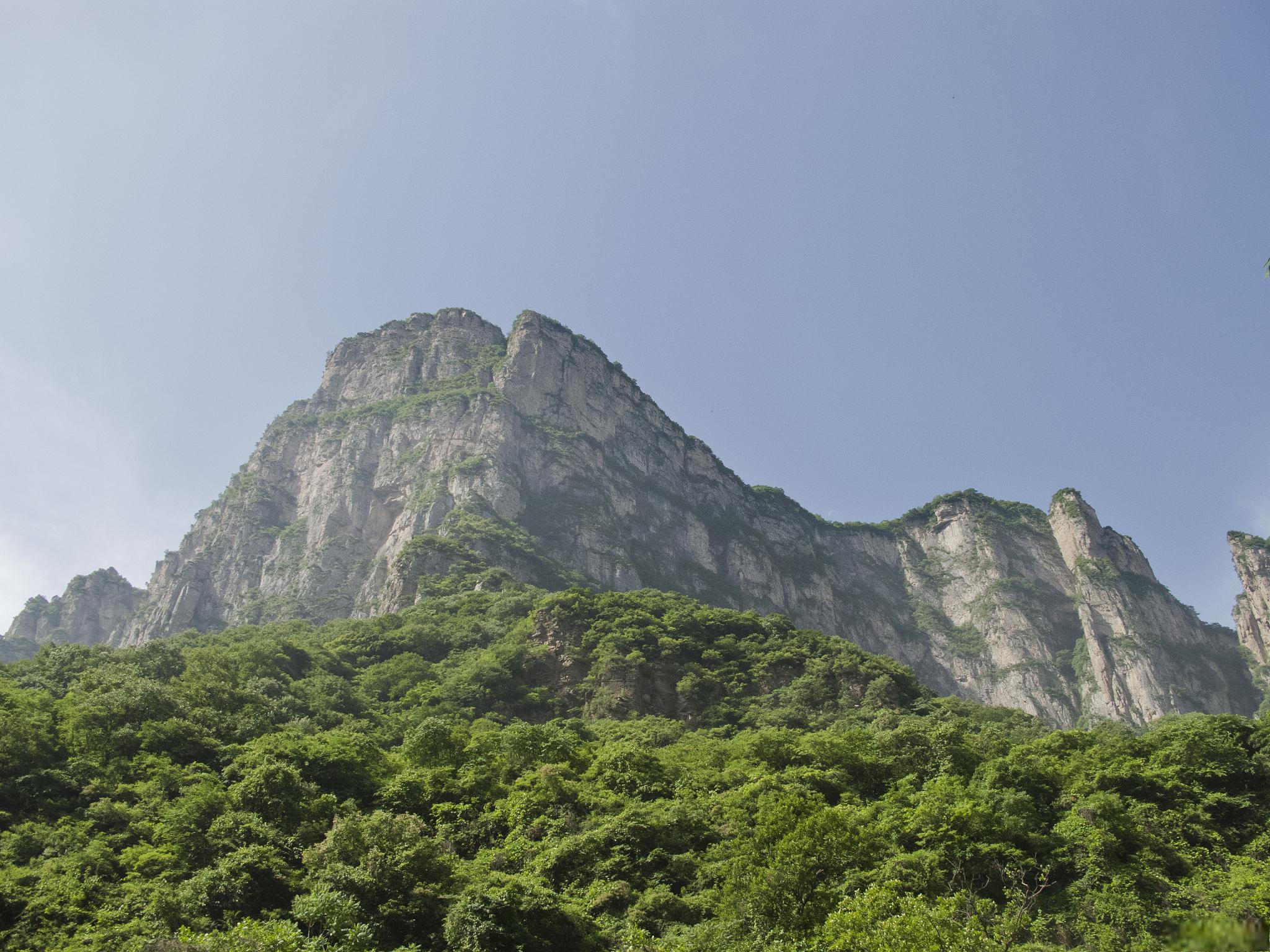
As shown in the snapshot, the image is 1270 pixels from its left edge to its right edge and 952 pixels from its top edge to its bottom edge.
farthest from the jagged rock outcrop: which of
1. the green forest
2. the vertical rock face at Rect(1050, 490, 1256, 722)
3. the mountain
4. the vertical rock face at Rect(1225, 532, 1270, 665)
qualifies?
the vertical rock face at Rect(1225, 532, 1270, 665)

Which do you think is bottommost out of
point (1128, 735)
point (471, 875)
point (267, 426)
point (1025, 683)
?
point (471, 875)

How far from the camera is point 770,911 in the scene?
18.2 metres

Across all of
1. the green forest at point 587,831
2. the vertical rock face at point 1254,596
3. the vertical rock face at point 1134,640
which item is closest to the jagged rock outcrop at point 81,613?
the green forest at point 587,831

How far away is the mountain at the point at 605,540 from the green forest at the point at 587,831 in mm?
49394

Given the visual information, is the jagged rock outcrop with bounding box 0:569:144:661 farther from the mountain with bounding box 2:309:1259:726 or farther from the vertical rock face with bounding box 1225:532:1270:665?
the vertical rock face with bounding box 1225:532:1270:665

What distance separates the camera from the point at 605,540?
109125 millimetres

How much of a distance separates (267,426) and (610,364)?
195 feet

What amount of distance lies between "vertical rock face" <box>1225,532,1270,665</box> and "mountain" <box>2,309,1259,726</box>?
337cm

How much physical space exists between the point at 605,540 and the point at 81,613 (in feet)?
283

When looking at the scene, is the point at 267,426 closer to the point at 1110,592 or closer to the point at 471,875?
the point at 471,875

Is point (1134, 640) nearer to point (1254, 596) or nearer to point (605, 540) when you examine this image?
point (1254, 596)

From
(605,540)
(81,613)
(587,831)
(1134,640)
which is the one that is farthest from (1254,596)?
(81,613)

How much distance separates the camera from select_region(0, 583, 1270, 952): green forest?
729 inches

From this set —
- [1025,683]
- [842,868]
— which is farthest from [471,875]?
[1025,683]
